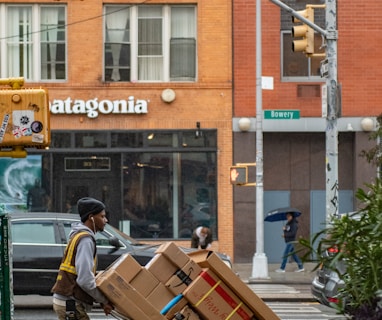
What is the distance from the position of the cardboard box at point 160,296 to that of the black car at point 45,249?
7.86 m

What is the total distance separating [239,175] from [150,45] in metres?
6.52

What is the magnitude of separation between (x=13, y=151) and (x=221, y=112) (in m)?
21.0

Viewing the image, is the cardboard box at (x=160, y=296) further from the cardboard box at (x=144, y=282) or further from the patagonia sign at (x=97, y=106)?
the patagonia sign at (x=97, y=106)

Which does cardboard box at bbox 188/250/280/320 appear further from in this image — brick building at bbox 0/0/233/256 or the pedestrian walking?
brick building at bbox 0/0/233/256

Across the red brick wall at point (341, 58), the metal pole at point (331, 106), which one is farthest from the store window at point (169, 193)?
the metal pole at point (331, 106)

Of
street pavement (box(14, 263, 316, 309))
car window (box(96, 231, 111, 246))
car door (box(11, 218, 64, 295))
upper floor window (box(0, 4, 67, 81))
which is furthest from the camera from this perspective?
upper floor window (box(0, 4, 67, 81))

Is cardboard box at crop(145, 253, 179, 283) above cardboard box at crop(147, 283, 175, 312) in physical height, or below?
above

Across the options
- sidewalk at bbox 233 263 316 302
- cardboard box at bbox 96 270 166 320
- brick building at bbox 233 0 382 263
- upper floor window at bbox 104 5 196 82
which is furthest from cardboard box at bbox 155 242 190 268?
upper floor window at bbox 104 5 196 82

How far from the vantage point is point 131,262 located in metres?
9.70

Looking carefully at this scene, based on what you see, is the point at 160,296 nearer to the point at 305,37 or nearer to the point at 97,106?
the point at 305,37

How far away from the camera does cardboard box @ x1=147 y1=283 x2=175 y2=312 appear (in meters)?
9.81

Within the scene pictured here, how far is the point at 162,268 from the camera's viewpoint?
1000 cm

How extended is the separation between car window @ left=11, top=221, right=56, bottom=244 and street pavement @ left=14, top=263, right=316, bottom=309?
1369 millimetres

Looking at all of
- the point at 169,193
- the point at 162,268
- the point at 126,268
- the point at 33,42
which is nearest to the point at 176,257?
the point at 162,268
